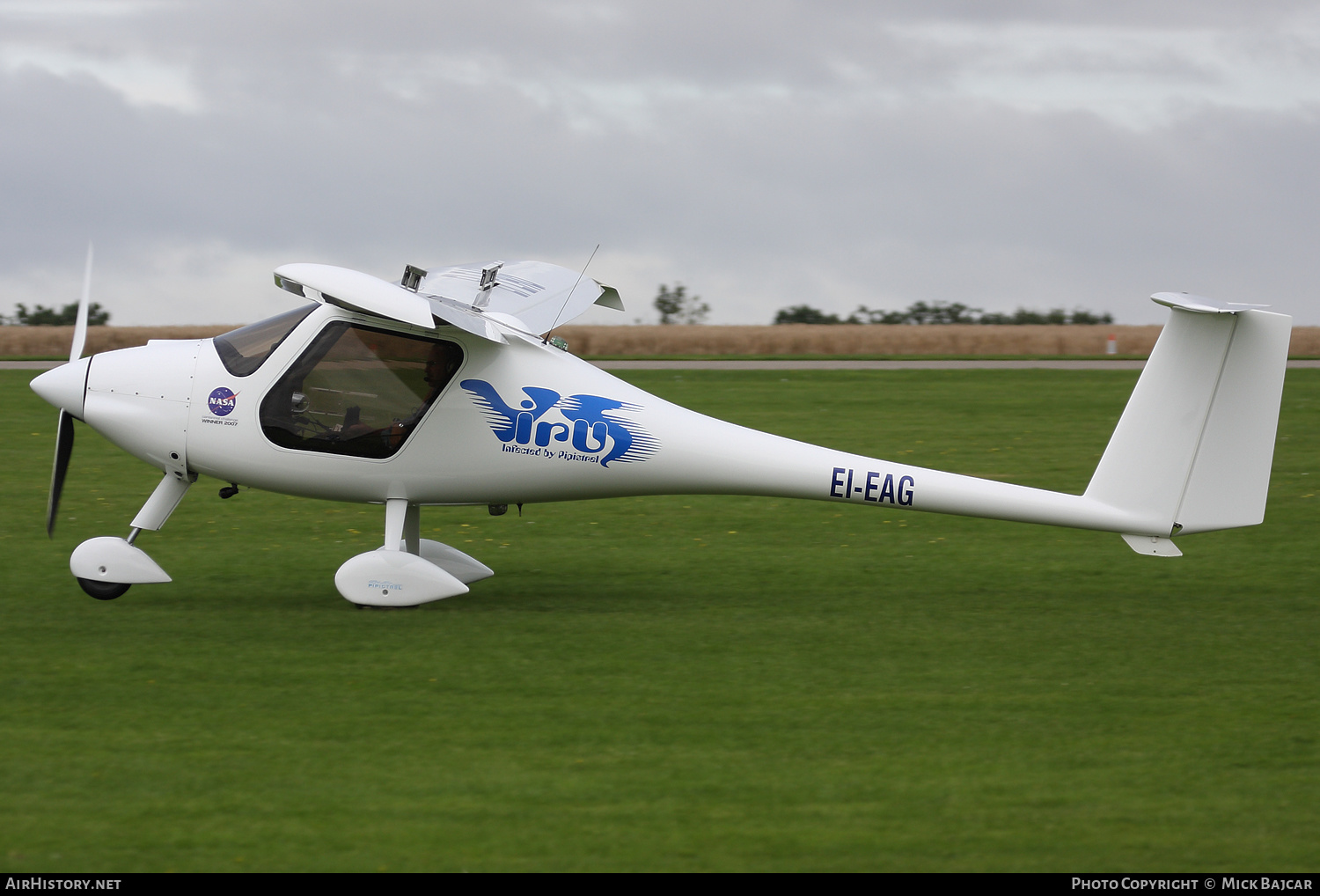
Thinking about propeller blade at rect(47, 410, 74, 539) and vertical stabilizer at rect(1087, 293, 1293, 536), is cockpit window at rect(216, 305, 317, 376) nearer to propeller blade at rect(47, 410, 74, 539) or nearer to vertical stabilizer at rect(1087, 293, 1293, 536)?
propeller blade at rect(47, 410, 74, 539)

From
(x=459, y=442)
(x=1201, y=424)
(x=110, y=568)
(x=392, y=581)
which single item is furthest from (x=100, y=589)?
(x=1201, y=424)

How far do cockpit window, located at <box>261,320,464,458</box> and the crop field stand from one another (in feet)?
4.23

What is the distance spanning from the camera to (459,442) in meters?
9.45

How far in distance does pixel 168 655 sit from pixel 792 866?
475 cm

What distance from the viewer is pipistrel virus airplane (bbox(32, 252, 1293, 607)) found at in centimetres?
904

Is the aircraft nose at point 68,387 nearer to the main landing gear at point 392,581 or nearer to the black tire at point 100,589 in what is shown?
the black tire at point 100,589

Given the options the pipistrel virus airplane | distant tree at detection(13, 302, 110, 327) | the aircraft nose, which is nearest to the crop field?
the pipistrel virus airplane

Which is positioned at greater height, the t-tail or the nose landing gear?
the t-tail

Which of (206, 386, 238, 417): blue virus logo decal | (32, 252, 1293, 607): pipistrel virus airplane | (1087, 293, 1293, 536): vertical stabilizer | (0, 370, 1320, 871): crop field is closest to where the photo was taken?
(0, 370, 1320, 871): crop field

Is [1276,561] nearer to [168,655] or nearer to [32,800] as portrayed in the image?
[168,655]

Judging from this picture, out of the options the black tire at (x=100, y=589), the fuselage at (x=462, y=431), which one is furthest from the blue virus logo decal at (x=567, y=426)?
the black tire at (x=100, y=589)

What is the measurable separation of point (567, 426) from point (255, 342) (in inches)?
95.2

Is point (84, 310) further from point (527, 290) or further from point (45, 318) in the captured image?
point (45, 318)
